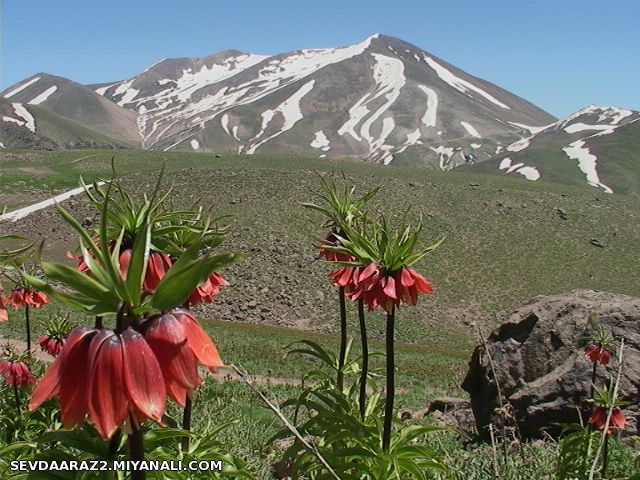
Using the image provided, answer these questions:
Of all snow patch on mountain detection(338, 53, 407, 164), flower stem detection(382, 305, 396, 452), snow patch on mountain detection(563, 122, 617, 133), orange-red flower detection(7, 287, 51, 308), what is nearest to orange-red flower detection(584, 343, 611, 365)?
flower stem detection(382, 305, 396, 452)

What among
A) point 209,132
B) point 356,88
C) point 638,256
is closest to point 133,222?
point 638,256

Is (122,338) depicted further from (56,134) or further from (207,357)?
(56,134)

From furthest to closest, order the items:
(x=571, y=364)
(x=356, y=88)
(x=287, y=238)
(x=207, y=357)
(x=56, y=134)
Result: (x=356, y=88) < (x=56, y=134) < (x=287, y=238) < (x=571, y=364) < (x=207, y=357)

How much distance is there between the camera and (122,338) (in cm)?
170

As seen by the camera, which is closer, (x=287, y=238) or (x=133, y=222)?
(x=133, y=222)

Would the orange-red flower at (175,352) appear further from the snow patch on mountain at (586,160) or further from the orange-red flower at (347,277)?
the snow patch on mountain at (586,160)

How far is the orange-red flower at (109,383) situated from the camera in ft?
5.49

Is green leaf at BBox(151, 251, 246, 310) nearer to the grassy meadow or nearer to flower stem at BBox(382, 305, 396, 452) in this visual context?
flower stem at BBox(382, 305, 396, 452)

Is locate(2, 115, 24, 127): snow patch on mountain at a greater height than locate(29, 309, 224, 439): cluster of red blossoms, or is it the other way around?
locate(2, 115, 24, 127): snow patch on mountain

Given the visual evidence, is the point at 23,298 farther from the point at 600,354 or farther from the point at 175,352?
Result: the point at 600,354

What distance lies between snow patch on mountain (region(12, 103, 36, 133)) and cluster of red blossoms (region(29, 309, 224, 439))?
12793 centimetres

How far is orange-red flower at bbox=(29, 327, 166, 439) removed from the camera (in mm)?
1675

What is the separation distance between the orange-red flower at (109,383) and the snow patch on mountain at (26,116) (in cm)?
12794

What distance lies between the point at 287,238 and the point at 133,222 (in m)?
38.9
